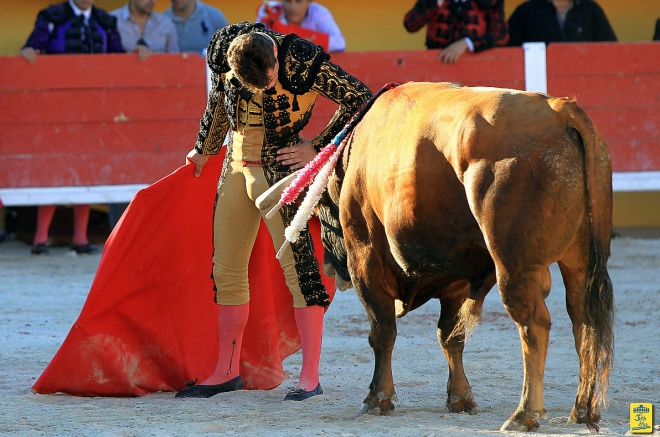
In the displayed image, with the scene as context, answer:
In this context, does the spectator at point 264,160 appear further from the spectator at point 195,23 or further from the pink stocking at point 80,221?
the spectator at point 195,23

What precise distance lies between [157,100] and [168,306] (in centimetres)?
404

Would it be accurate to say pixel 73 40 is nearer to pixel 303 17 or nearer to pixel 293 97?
pixel 303 17

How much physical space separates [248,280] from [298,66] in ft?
2.99

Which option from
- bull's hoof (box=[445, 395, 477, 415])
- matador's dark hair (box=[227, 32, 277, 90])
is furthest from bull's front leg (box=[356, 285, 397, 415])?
matador's dark hair (box=[227, 32, 277, 90])

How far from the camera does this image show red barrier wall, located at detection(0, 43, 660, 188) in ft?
26.0

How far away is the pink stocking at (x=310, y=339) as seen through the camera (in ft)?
12.8

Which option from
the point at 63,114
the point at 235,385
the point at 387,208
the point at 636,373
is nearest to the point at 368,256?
the point at 387,208

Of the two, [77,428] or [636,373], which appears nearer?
[77,428]

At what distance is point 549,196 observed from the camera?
→ 9.46ft

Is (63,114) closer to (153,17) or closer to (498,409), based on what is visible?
(153,17)

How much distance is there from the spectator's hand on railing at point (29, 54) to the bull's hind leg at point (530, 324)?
18.4 ft

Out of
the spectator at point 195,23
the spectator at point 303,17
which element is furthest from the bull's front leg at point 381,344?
the spectator at point 195,23

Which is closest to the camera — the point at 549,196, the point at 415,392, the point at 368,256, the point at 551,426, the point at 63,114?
the point at 549,196

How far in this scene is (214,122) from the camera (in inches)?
158
